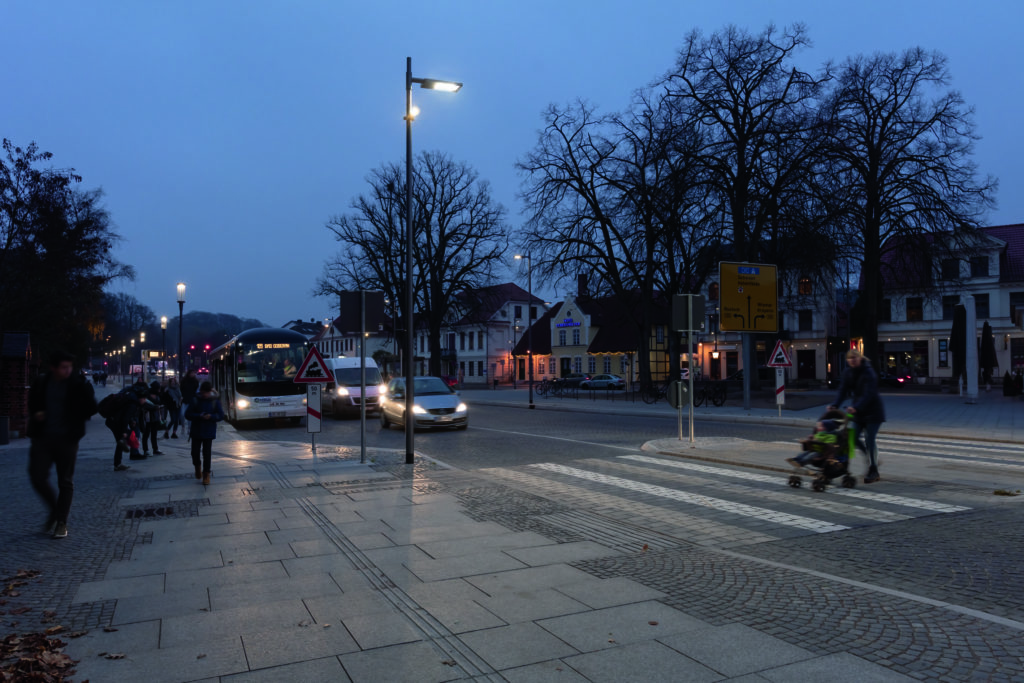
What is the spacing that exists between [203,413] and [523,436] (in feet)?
30.5

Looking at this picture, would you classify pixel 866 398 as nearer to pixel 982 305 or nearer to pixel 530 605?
pixel 530 605

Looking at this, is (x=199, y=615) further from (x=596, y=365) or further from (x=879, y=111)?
(x=596, y=365)

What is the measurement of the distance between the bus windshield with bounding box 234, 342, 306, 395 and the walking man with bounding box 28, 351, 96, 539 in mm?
16758

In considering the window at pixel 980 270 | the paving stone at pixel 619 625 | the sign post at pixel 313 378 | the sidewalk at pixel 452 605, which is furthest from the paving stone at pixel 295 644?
the window at pixel 980 270

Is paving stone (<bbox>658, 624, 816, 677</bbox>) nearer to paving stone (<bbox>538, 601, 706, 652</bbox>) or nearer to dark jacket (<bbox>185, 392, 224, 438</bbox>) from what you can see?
paving stone (<bbox>538, 601, 706, 652</bbox>)

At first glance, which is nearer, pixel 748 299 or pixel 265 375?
pixel 748 299

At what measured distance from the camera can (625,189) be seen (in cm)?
3509

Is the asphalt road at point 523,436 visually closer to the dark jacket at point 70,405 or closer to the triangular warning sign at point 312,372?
the triangular warning sign at point 312,372

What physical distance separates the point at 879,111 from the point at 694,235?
12.3m

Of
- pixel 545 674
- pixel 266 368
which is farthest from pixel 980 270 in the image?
pixel 545 674

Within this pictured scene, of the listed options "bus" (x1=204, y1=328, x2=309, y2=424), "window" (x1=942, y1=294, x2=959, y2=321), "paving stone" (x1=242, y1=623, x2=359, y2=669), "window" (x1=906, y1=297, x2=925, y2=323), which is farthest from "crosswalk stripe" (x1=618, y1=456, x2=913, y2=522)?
"window" (x1=906, y1=297, x2=925, y2=323)

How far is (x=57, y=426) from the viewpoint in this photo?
7352 millimetres

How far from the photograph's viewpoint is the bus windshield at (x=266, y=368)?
2402 centimetres

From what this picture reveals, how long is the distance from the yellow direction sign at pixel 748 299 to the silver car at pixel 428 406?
9111 millimetres
